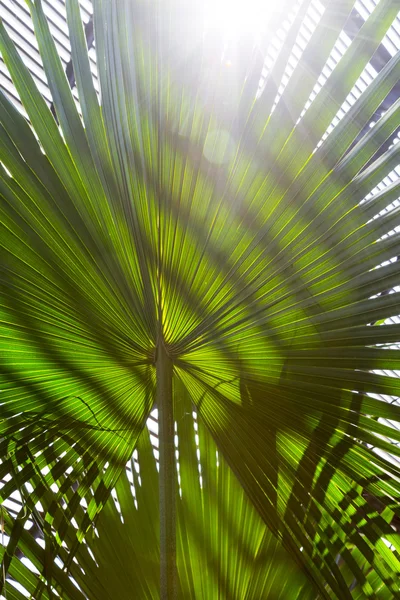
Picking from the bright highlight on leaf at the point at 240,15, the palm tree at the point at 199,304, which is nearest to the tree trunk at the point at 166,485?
the palm tree at the point at 199,304

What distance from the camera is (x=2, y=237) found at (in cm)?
170

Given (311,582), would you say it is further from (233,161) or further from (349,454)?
(233,161)

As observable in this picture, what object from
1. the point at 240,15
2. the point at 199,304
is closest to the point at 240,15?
the point at 240,15

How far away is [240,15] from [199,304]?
869 millimetres

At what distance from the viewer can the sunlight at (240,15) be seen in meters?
1.32

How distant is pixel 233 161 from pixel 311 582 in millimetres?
1496

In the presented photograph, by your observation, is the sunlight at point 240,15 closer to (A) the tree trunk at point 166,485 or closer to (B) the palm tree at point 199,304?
(B) the palm tree at point 199,304

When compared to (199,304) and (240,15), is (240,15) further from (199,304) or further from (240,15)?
(199,304)

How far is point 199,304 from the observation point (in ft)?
Result: 6.11

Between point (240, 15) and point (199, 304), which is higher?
point (240, 15)

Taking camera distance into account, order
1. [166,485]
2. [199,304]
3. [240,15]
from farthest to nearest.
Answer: [199,304] → [166,485] → [240,15]

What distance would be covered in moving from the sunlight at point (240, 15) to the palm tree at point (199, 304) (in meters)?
0.03

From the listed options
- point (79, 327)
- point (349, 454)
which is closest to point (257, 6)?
point (79, 327)

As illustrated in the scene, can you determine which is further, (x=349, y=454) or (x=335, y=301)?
(x=349, y=454)
